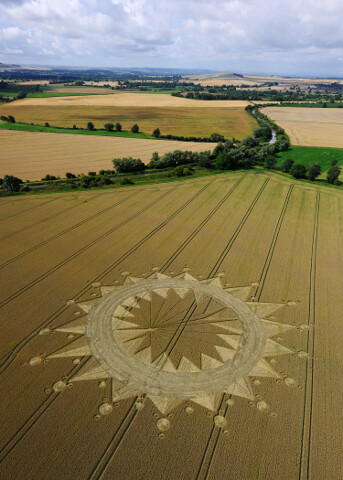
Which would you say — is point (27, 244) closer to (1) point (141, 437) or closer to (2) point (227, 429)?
(1) point (141, 437)

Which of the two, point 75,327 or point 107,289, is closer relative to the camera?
point 75,327

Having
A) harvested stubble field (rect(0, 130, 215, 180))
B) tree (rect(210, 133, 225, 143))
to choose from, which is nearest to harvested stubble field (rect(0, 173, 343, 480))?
harvested stubble field (rect(0, 130, 215, 180))

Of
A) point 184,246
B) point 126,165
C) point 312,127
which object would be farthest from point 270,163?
point 312,127

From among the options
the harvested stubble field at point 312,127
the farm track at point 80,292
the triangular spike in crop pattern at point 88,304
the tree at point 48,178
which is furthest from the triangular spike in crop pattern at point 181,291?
the harvested stubble field at point 312,127

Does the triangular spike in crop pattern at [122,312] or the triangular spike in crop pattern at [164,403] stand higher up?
the triangular spike in crop pattern at [122,312]

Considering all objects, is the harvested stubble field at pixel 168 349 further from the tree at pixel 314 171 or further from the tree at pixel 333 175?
the tree at pixel 314 171

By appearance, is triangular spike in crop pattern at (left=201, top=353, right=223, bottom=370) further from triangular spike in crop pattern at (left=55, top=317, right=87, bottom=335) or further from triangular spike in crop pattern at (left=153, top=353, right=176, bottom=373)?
triangular spike in crop pattern at (left=55, top=317, right=87, bottom=335)

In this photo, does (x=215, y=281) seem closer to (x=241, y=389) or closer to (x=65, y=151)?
(x=241, y=389)

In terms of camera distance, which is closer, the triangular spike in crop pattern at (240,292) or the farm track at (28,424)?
the farm track at (28,424)

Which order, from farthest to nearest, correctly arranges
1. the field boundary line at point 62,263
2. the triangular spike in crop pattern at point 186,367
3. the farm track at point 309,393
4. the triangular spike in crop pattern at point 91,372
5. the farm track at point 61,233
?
the farm track at point 61,233 → the field boundary line at point 62,263 → the triangular spike in crop pattern at point 186,367 → the triangular spike in crop pattern at point 91,372 → the farm track at point 309,393
